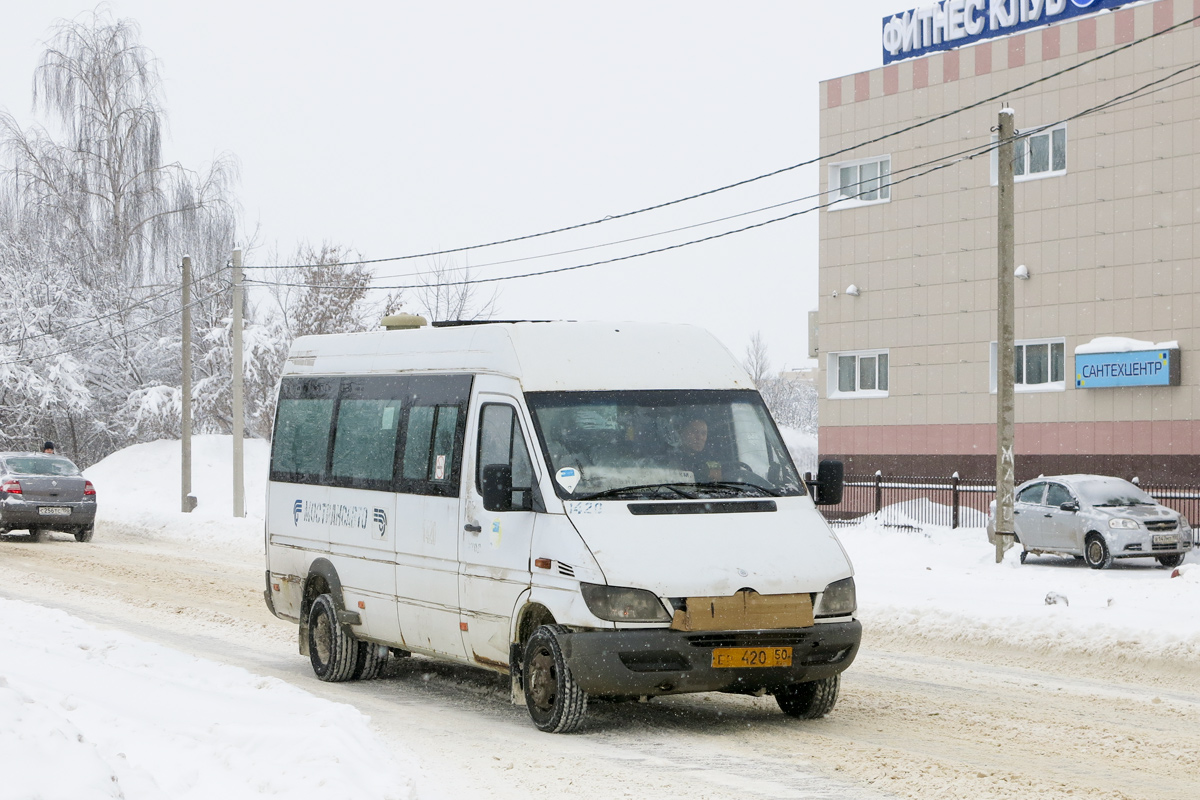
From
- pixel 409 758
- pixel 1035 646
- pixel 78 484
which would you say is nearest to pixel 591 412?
pixel 409 758

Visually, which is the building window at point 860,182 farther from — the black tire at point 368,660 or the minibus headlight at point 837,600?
the minibus headlight at point 837,600

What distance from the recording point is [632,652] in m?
8.23

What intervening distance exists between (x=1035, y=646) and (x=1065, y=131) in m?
23.0

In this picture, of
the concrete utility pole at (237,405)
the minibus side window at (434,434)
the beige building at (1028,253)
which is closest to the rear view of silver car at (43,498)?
the concrete utility pole at (237,405)

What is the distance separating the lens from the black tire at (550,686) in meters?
8.50

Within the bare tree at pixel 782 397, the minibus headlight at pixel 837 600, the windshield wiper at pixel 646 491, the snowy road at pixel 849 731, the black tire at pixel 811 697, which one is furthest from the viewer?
the bare tree at pixel 782 397

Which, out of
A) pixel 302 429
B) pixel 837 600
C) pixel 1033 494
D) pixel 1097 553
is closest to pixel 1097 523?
pixel 1097 553

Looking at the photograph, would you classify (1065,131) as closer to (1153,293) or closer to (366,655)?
(1153,293)

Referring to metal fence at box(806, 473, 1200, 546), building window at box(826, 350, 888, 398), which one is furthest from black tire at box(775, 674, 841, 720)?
building window at box(826, 350, 888, 398)

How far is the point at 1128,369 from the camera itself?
105ft

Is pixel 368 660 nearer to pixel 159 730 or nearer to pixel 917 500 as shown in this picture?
pixel 159 730

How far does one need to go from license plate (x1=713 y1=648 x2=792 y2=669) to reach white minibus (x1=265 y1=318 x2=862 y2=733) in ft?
0.04

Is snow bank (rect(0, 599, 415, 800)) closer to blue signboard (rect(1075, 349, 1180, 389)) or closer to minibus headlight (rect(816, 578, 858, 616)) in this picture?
minibus headlight (rect(816, 578, 858, 616))

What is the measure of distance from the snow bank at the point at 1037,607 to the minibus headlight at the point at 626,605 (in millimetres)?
5738
